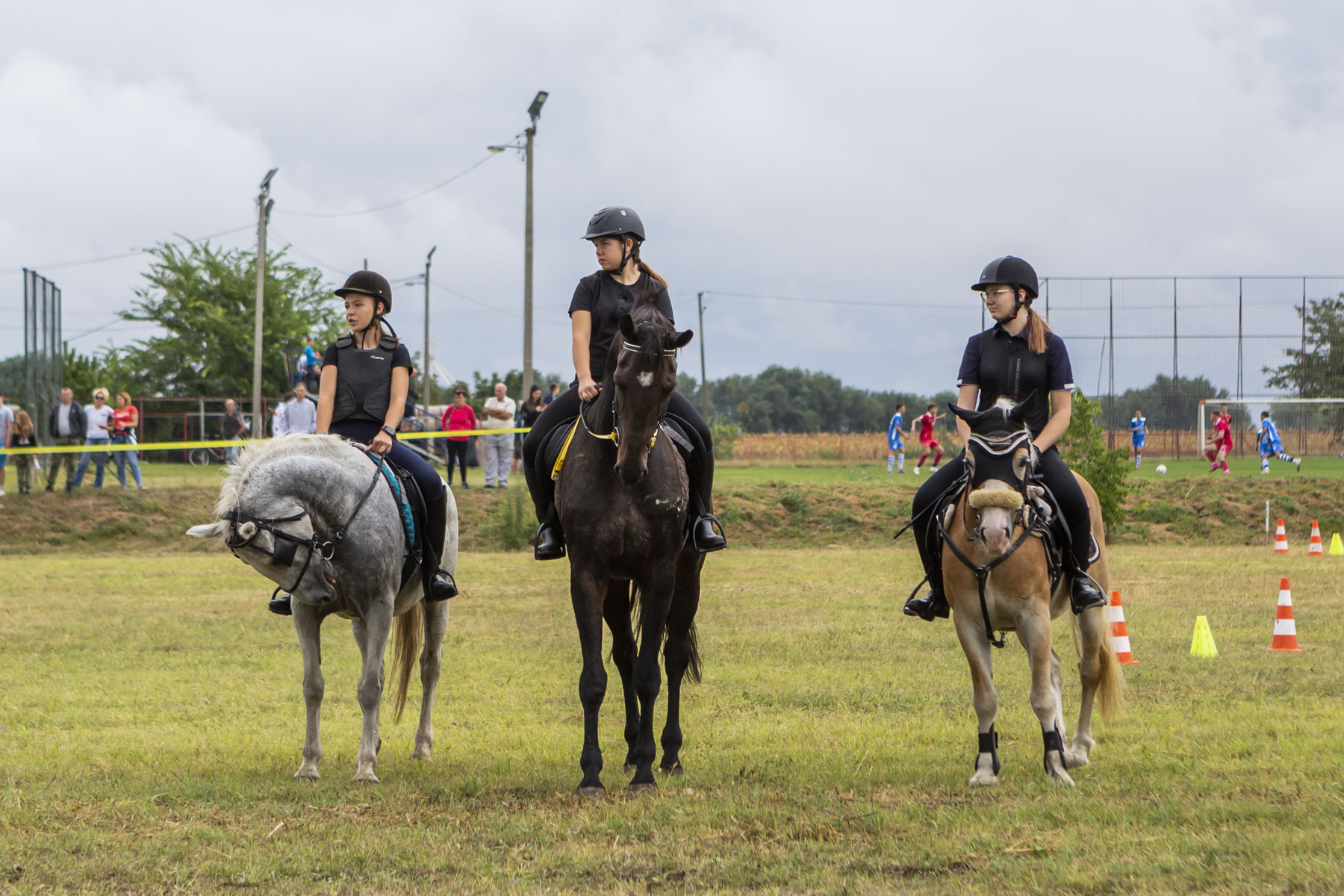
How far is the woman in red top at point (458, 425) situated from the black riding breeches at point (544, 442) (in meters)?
17.8

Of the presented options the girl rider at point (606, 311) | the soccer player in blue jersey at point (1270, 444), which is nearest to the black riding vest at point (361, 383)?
the girl rider at point (606, 311)

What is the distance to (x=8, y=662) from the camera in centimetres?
1180

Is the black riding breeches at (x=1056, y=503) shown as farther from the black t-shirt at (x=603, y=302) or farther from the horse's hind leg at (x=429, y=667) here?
the horse's hind leg at (x=429, y=667)

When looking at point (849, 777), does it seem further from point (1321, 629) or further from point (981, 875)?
point (1321, 629)

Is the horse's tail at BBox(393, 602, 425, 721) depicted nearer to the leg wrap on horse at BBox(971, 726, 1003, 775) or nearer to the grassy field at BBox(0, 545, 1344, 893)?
the grassy field at BBox(0, 545, 1344, 893)

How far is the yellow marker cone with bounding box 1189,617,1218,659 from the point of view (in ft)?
36.4

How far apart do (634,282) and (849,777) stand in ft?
10.1

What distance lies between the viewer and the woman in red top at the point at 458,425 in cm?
2562

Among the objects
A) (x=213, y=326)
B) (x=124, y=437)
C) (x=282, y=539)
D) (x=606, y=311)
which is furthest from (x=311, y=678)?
(x=213, y=326)

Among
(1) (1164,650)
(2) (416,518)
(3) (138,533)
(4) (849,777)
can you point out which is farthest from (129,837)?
(3) (138,533)

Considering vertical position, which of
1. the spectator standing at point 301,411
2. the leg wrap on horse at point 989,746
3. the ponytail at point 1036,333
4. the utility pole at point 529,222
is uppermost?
the utility pole at point 529,222

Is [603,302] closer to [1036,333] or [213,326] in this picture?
[1036,333]

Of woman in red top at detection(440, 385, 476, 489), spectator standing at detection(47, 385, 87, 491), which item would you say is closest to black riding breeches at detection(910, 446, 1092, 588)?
woman in red top at detection(440, 385, 476, 489)

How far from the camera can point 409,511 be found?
781 cm
